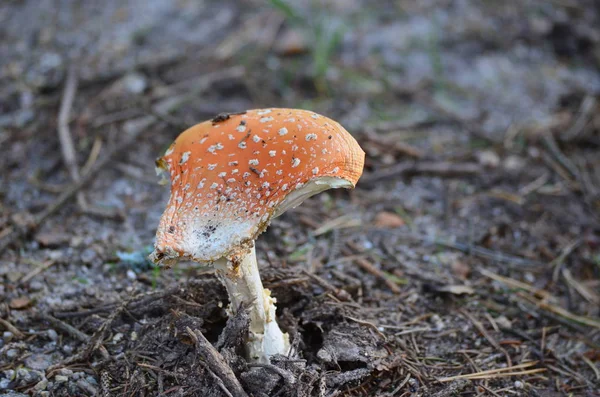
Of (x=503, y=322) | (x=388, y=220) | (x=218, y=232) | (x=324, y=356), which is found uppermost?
(x=218, y=232)

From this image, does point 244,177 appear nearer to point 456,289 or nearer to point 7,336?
point 7,336

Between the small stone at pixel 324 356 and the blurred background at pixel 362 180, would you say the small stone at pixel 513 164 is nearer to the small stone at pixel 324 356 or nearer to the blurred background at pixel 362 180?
the blurred background at pixel 362 180

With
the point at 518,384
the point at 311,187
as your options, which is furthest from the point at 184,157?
the point at 518,384

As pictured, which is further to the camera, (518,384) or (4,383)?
(518,384)

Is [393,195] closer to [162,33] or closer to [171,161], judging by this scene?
[171,161]

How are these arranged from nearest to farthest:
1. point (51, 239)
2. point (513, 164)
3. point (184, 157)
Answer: point (184, 157)
point (51, 239)
point (513, 164)

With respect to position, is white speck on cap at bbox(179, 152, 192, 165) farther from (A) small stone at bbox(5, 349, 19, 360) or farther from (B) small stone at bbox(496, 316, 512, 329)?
(B) small stone at bbox(496, 316, 512, 329)

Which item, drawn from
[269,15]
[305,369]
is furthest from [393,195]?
[269,15]

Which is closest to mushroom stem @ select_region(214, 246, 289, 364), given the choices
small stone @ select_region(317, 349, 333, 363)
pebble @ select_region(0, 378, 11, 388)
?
small stone @ select_region(317, 349, 333, 363)
